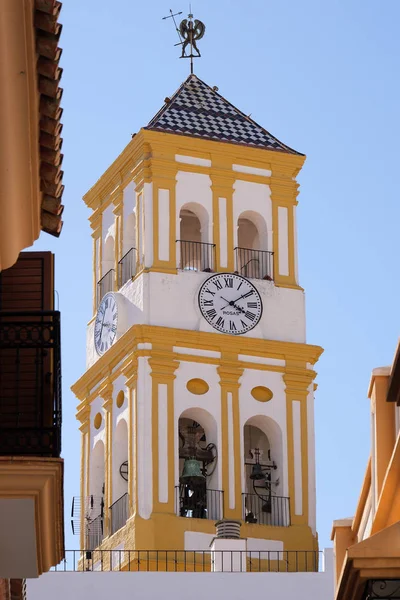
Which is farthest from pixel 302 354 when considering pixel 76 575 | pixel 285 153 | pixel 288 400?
pixel 76 575

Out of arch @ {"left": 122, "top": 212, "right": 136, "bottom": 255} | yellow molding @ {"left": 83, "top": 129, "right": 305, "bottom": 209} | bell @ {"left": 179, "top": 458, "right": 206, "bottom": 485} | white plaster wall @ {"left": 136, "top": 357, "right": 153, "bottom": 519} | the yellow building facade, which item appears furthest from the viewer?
arch @ {"left": 122, "top": 212, "right": 136, "bottom": 255}

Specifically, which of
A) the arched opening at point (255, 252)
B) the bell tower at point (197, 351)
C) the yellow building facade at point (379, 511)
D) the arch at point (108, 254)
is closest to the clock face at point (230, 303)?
the bell tower at point (197, 351)

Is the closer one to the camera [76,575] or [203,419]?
[76,575]

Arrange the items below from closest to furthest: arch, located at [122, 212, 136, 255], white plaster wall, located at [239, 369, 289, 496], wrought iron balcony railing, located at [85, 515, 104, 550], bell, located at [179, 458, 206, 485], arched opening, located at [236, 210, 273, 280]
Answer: bell, located at [179, 458, 206, 485]
white plaster wall, located at [239, 369, 289, 496]
wrought iron balcony railing, located at [85, 515, 104, 550]
arched opening, located at [236, 210, 273, 280]
arch, located at [122, 212, 136, 255]

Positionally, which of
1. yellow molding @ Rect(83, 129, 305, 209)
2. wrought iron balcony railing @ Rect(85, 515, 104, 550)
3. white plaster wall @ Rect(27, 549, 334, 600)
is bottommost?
white plaster wall @ Rect(27, 549, 334, 600)

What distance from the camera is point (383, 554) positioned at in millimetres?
19953

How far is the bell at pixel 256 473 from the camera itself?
1848 inches

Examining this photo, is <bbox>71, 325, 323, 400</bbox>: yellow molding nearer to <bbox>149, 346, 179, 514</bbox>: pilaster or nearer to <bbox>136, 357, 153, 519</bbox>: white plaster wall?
<bbox>149, 346, 179, 514</bbox>: pilaster

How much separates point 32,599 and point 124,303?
8257mm

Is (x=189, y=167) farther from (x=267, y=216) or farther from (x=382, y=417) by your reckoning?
(x=382, y=417)

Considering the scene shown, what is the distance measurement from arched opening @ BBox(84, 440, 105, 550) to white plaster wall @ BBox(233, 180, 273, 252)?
5.21 m

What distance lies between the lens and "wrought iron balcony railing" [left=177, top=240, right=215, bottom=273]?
4769cm

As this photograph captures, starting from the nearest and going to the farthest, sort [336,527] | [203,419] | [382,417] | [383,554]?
[383,554] < [382,417] < [336,527] < [203,419]

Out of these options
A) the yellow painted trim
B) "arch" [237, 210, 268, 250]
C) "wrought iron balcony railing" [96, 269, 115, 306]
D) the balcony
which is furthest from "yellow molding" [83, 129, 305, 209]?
the yellow painted trim
